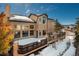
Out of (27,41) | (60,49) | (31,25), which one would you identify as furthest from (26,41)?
(60,49)

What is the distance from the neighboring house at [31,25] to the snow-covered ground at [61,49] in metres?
0.14

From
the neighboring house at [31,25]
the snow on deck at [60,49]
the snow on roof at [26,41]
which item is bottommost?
the snow on deck at [60,49]

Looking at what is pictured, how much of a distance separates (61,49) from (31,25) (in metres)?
0.37

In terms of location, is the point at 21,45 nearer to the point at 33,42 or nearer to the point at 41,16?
the point at 33,42

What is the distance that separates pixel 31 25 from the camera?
5.43 feet

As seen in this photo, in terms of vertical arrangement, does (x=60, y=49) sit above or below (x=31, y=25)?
below

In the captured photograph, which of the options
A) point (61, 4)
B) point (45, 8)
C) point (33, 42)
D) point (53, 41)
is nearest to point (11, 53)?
point (33, 42)

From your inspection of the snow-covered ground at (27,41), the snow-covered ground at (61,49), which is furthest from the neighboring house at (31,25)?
the snow-covered ground at (61,49)

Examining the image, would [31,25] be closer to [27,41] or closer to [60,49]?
[27,41]

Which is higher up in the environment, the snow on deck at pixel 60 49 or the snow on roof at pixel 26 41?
the snow on roof at pixel 26 41

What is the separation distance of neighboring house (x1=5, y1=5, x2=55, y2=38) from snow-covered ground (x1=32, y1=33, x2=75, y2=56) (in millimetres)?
143

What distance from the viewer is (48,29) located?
163 cm

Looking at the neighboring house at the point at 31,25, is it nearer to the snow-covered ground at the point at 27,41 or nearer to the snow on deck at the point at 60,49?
the snow-covered ground at the point at 27,41

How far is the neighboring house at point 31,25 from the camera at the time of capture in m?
1.62
